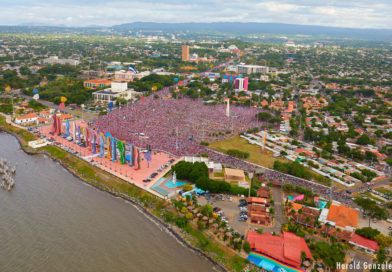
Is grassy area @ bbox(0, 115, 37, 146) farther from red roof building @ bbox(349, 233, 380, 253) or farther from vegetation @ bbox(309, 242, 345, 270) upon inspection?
red roof building @ bbox(349, 233, 380, 253)

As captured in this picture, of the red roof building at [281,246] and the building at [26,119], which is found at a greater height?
the building at [26,119]

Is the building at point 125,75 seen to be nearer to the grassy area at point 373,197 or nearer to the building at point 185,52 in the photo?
the building at point 185,52

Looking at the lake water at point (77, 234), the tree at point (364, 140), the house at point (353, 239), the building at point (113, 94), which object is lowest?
the lake water at point (77, 234)

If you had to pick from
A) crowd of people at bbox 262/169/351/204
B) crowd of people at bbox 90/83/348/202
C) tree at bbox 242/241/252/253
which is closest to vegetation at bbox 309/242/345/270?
tree at bbox 242/241/252/253

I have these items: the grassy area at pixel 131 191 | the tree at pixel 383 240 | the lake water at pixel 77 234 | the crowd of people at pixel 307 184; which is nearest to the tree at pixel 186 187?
the grassy area at pixel 131 191

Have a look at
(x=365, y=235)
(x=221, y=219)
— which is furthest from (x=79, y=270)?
(x=365, y=235)

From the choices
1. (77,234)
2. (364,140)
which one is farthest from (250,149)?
(77,234)
